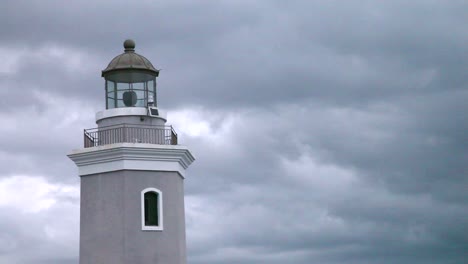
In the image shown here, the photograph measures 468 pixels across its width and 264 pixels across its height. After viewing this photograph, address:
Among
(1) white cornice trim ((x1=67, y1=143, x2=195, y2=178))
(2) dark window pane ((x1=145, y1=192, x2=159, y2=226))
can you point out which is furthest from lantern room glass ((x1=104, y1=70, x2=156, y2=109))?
(2) dark window pane ((x1=145, y1=192, x2=159, y2=226))

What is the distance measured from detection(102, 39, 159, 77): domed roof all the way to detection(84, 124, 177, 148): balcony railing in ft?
5.60

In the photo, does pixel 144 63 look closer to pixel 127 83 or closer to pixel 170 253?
pixel 127 83

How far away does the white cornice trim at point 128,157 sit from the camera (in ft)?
97.0

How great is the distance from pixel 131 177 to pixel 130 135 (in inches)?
50.5

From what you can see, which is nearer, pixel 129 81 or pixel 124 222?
pixel 124 222

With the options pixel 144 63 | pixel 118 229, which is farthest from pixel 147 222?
pixel 144 63

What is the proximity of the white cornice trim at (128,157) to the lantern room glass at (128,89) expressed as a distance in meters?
1.61

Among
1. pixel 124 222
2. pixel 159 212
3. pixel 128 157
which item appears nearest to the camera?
pixel 124 222

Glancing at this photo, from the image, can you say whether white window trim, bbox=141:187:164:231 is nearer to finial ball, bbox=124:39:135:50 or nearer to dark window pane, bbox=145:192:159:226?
dark window pane, bbox=145:192:159:226

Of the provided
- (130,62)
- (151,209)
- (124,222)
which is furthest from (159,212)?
(130,62)

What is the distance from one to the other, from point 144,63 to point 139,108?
55.2 inches

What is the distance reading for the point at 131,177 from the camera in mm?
29656

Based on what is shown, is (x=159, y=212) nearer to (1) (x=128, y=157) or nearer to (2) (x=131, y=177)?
(2) (x=131, y=177)

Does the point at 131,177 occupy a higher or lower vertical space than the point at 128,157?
lower
